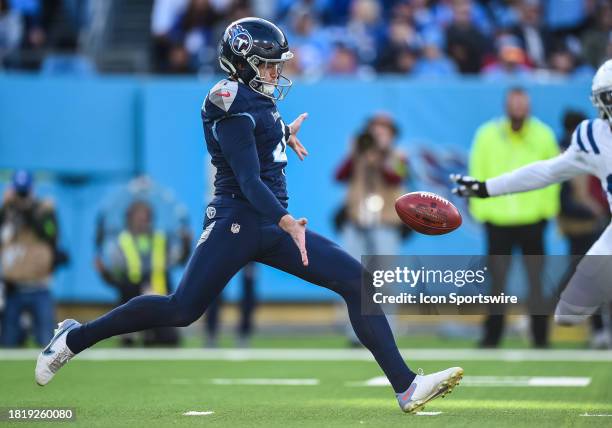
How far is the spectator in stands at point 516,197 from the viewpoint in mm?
10594

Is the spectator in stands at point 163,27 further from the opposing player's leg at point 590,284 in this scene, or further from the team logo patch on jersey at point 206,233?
the team logo patch on jersey at point 206,233

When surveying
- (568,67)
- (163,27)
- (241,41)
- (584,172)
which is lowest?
(584,172)

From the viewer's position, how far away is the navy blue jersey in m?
5.69

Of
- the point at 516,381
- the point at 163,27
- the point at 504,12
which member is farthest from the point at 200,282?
the point at 504,12

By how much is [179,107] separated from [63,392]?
5.72 m

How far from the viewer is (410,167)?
12336 mm

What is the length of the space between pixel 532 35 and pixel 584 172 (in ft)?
23.8

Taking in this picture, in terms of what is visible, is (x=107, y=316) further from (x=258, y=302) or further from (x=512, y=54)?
(x=512, y=54)

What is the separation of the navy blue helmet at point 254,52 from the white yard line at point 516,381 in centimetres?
251

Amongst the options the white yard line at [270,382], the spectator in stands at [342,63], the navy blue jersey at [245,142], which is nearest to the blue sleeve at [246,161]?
the navy blue jersey at [245,142]

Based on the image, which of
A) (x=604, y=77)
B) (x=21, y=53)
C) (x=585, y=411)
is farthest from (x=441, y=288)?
Answer: (x=21, y=53)

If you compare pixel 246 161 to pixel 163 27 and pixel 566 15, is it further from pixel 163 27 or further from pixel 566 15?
pixel 566 15

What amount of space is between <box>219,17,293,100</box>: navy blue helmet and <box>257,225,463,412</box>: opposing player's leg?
0.68 meters

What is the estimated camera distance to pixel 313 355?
391 inches
